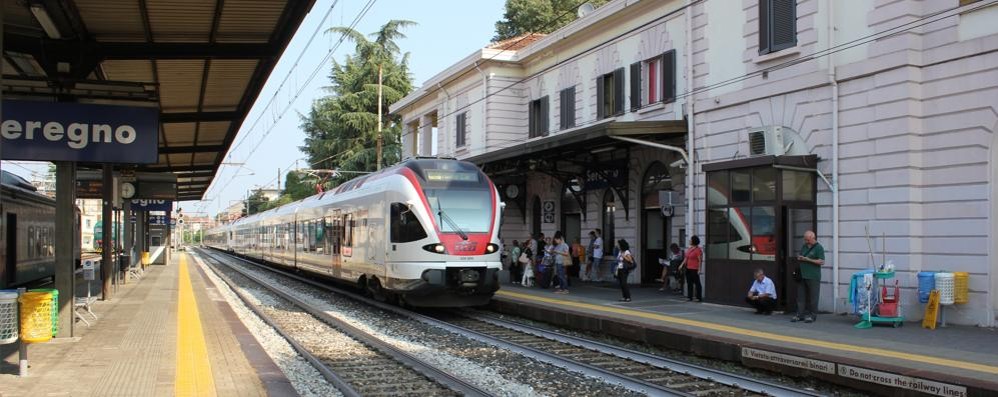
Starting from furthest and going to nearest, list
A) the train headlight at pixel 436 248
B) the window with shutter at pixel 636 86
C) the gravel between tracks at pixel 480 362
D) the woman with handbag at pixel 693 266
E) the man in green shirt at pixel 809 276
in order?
1. the window with shutter at pixel 636 86
2. the woman with handbag at pixel 693 266
3. the train headlight at pixel 436 248
4. the man in green shirt at pixel 809 276
5. the gravel between tracks at pixel 480 362

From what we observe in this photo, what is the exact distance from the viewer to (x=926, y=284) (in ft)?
37.1

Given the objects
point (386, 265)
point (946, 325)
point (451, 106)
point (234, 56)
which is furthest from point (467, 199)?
point (451, 106)

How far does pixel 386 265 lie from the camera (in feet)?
48.7

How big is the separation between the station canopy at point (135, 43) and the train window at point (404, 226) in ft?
11.3

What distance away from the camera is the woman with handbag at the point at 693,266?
49.9 feet

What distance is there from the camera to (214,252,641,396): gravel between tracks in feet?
27.6

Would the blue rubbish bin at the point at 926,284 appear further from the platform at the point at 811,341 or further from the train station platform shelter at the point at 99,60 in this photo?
the train station platform shelter at the point at 99,60

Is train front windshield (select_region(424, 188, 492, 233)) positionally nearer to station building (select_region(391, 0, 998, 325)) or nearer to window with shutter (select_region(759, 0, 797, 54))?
station building (select_region(391, 0, 998, 325))

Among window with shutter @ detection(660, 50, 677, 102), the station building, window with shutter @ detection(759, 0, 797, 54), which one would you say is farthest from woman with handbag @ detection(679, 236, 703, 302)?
window with shutter @ detection(660, 50, 677, 102)

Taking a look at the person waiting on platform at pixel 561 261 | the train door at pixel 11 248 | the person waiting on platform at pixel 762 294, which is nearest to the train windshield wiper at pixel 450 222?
the person waiting on platform at pixel 561 261

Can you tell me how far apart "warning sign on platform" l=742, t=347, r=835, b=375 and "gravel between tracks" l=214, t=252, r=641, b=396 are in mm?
2150

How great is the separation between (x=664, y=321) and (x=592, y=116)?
10.6 metres

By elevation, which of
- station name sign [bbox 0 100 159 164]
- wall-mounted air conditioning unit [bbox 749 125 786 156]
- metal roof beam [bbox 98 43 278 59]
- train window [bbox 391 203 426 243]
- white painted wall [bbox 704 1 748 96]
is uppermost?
white painted wall [bbox 704 1 748 96]

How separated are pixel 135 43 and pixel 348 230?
795 centimetres
